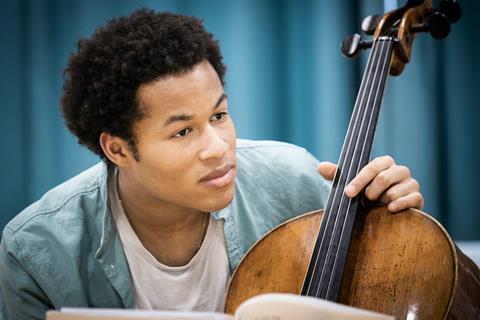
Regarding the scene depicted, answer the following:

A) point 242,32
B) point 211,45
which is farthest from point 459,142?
point 211,45

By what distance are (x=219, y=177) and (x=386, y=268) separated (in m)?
0.45

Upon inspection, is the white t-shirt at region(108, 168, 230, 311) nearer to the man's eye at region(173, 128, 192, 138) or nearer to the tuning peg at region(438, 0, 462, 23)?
the man's eye at region(173, 128, 192, 138)

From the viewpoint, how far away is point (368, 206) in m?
1.32

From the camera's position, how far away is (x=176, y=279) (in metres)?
1.63

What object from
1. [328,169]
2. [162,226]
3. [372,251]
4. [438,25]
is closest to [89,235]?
[162,226]

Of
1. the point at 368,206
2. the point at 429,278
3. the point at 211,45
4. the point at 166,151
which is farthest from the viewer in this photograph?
the point at 211,45

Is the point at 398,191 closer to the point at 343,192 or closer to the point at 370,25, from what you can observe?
the point at 343,192

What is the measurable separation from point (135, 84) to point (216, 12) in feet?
3.25

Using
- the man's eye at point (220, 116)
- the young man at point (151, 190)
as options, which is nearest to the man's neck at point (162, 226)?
the young man at point (151, 190)

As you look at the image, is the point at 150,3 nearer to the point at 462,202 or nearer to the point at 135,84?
the point at 135,84

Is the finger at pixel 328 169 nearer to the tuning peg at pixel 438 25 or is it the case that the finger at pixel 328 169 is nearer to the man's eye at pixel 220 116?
the man's eye at pixel 220 116

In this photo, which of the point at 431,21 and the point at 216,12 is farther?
the point at 216,12

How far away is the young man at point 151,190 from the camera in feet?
4.84

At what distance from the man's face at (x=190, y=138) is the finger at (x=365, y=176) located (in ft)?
1.00
